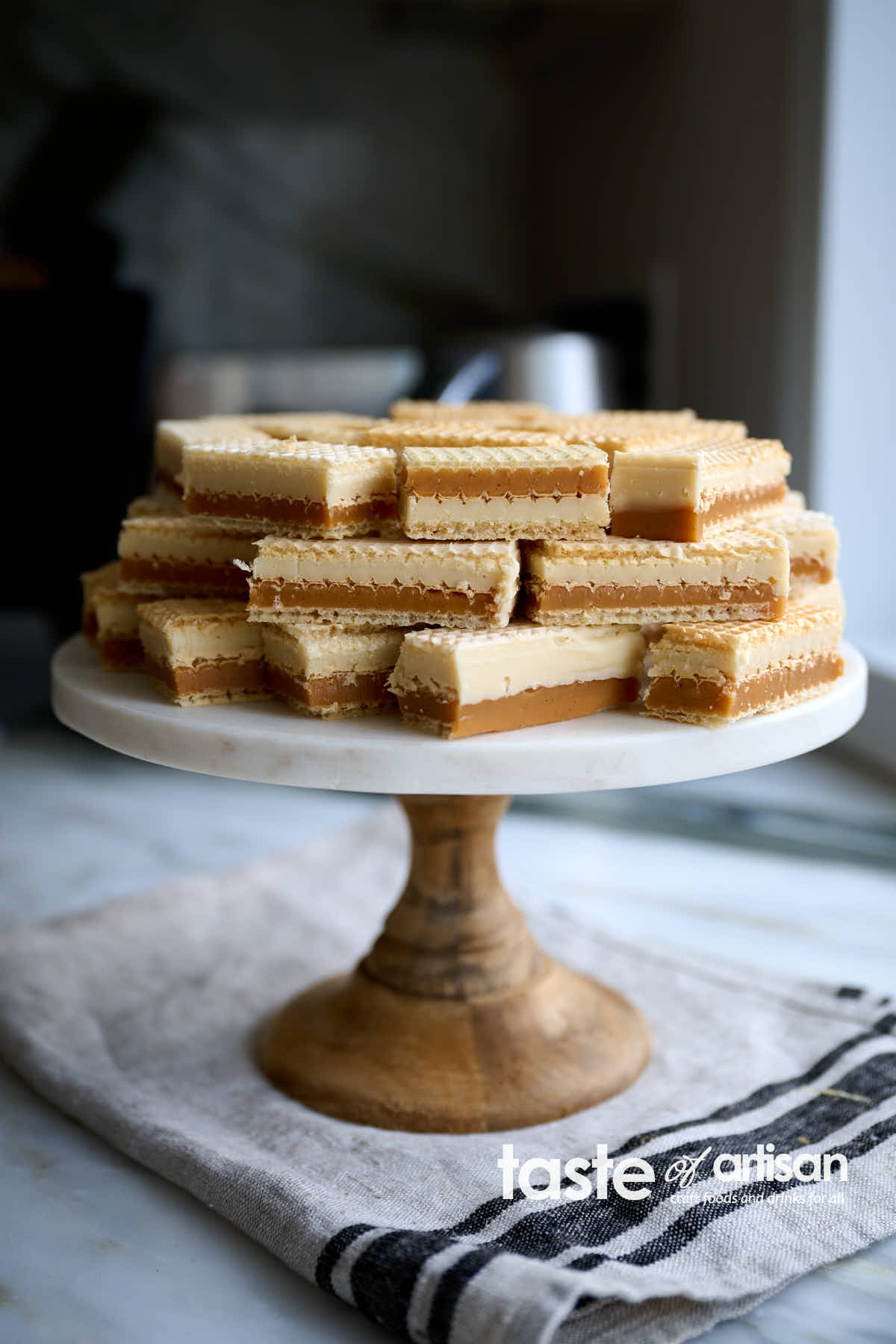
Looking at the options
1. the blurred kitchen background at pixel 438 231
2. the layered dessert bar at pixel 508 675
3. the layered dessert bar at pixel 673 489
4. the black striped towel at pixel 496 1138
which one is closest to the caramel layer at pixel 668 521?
the layered dessert bar at pixel 673 489

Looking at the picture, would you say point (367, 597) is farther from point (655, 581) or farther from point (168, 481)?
point (168, 481)

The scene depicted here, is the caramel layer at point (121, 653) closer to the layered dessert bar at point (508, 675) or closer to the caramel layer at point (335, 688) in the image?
the caramel layer at point (335, 688)

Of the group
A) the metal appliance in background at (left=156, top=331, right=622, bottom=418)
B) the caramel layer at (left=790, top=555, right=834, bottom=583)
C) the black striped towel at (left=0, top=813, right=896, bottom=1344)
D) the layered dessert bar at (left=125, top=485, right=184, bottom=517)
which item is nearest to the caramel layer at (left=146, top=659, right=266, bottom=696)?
the layered dessert bar at (left=125, top=485, right=184, bottom=517)

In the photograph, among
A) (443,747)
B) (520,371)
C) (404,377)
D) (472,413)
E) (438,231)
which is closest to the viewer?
(443,747)

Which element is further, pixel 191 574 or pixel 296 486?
pixel 191 574

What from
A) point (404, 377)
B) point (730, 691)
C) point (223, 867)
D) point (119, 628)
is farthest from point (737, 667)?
point (404, 377)

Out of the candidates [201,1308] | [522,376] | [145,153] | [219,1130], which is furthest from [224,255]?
[201,1308]

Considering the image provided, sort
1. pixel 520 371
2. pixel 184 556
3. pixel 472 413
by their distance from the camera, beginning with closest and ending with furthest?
pixel 184 556, pixel 472 413, pixel 520 371
